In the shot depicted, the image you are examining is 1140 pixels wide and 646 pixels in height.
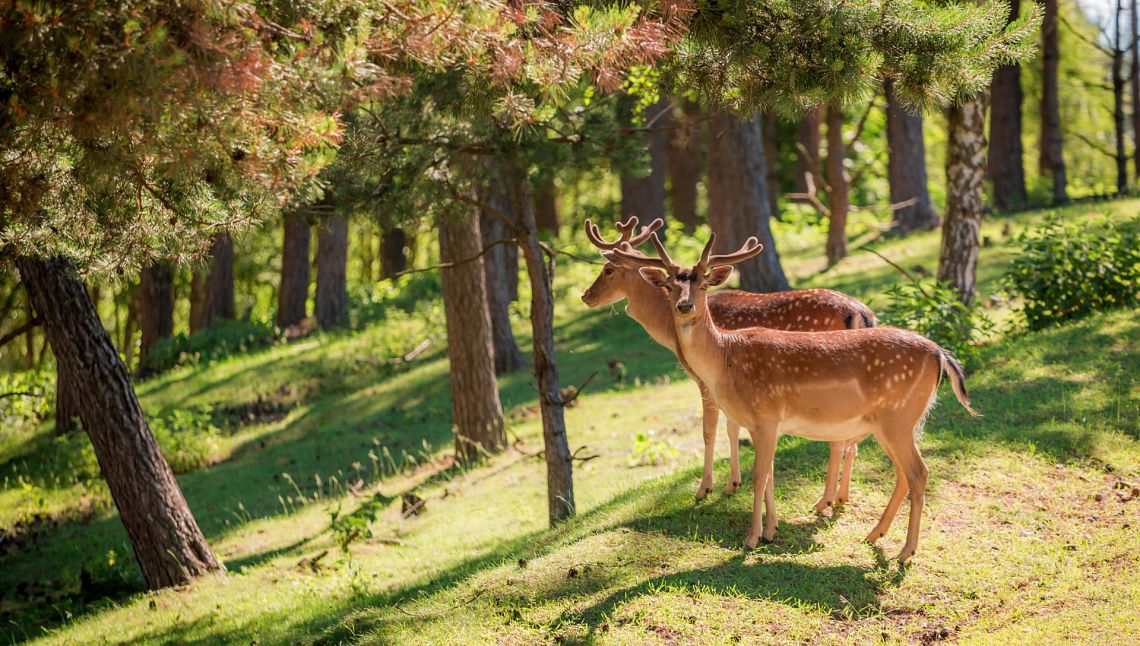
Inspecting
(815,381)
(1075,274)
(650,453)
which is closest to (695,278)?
(815,381)

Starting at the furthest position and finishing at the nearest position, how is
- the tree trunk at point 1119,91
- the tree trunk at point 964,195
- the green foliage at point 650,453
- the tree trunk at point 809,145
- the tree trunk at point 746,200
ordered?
the tree trunk at point 809,145, the tree trunk at point 1119,91, the tree trunk at point 746,200, the tree trunk at point 964,195, the green foliage at point 650,453

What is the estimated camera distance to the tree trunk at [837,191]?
728 inches

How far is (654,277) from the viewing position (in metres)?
8.68

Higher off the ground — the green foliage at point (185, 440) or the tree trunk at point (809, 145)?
the tree trunk at point (809, 145)

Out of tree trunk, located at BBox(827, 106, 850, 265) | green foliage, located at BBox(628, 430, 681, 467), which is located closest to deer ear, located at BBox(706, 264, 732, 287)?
green foliage, located at BBox(628, 430, 681, 467)

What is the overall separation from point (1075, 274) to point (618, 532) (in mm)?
6862

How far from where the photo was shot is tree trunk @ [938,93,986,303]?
12.2 m

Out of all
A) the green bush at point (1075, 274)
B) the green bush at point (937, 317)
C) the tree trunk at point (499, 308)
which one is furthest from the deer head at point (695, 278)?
the tree trunk at point (499, 308)

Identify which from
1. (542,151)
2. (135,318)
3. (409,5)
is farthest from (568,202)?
(409,5)

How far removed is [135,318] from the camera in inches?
1294

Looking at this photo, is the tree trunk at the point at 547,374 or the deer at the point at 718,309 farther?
the tree trunk at the point at 547,374

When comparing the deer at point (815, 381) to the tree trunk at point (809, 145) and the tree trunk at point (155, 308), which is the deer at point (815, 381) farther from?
the tree trunk at point (155, 308)

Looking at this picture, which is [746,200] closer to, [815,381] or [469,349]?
[469,349]

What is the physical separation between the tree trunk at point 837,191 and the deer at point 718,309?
10216 mm
